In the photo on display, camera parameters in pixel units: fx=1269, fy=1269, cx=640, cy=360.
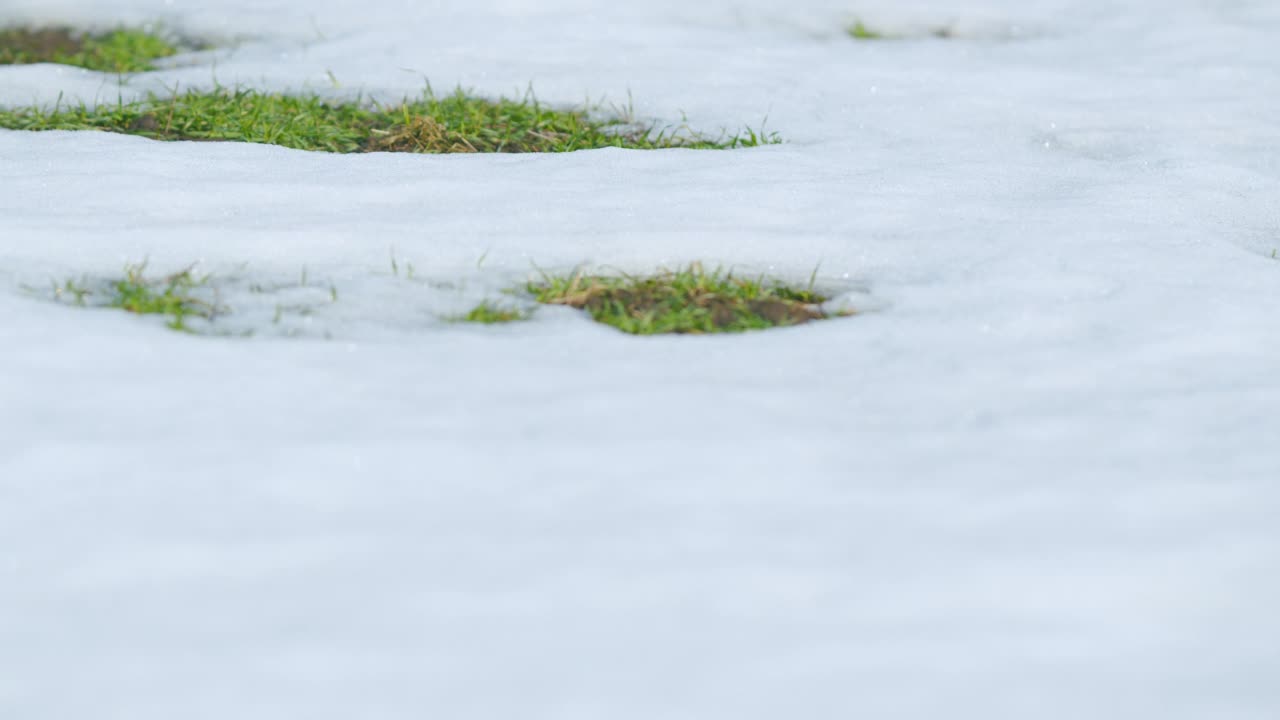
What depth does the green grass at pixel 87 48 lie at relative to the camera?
4.96 meters

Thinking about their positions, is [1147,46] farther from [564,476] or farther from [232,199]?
[564,476]

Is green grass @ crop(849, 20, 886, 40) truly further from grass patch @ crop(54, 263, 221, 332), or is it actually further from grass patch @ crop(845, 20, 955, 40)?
grass patch @ crop(54, 263, 221, 332)

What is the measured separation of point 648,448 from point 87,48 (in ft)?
13.8

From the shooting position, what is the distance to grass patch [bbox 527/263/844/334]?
2570mm

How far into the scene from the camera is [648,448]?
2.03 metres

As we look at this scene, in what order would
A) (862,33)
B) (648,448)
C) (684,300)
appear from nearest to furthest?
(648,448) < (684,300) < (862,33)

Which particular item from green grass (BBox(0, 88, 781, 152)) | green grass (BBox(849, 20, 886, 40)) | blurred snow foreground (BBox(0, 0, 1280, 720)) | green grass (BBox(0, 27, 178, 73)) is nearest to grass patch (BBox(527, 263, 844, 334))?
blurred snow foreground (BBox(0, 0, 1280, 720))

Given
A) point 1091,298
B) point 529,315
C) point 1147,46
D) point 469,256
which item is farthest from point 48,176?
point 1147,46

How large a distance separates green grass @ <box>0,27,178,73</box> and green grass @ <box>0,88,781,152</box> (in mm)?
940

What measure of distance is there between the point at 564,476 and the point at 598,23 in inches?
141

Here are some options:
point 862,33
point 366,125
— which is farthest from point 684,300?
point 862,33

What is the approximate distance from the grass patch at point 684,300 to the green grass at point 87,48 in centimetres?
289

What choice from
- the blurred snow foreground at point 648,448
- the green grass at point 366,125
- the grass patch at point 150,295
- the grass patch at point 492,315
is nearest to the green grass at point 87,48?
the green grass at point 366,125

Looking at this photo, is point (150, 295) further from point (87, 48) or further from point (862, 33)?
point (862, 33)
